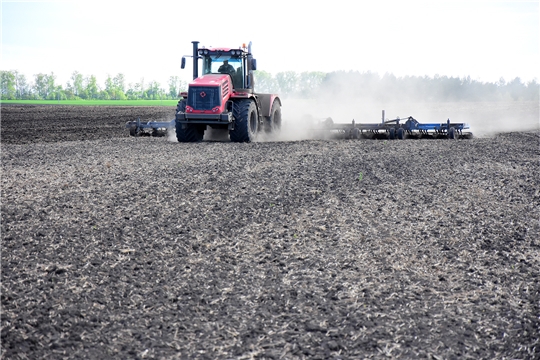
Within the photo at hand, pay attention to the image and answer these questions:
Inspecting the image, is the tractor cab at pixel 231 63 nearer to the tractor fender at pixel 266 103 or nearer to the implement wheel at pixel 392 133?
the tractor fender at pixel 266 103

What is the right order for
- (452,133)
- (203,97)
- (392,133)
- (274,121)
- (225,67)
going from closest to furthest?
(203,97) → (225,67) → (452,133) → (392,133) → (274,121)

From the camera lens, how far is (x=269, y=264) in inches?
232

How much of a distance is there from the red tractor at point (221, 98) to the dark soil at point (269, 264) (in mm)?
5624

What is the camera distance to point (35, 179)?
1029cm

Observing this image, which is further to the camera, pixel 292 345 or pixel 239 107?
pixel 239 107

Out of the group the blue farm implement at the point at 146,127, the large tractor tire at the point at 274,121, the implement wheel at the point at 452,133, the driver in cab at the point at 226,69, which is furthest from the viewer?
the blue farm implement at the point at 146,127

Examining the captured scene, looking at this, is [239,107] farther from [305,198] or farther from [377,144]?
[305,198]

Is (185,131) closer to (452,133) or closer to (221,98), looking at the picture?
(221,98)

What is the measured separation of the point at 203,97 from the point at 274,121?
429 cm

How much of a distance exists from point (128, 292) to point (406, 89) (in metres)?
56.8

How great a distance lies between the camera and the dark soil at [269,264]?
4371 mm

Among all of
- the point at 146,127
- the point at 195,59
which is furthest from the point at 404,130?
the point at 146,127

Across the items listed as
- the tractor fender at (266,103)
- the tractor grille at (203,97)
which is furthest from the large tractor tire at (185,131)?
the tractor fender at (266,103)

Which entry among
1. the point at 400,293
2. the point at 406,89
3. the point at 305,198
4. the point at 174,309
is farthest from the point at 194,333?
the point at 406,89
